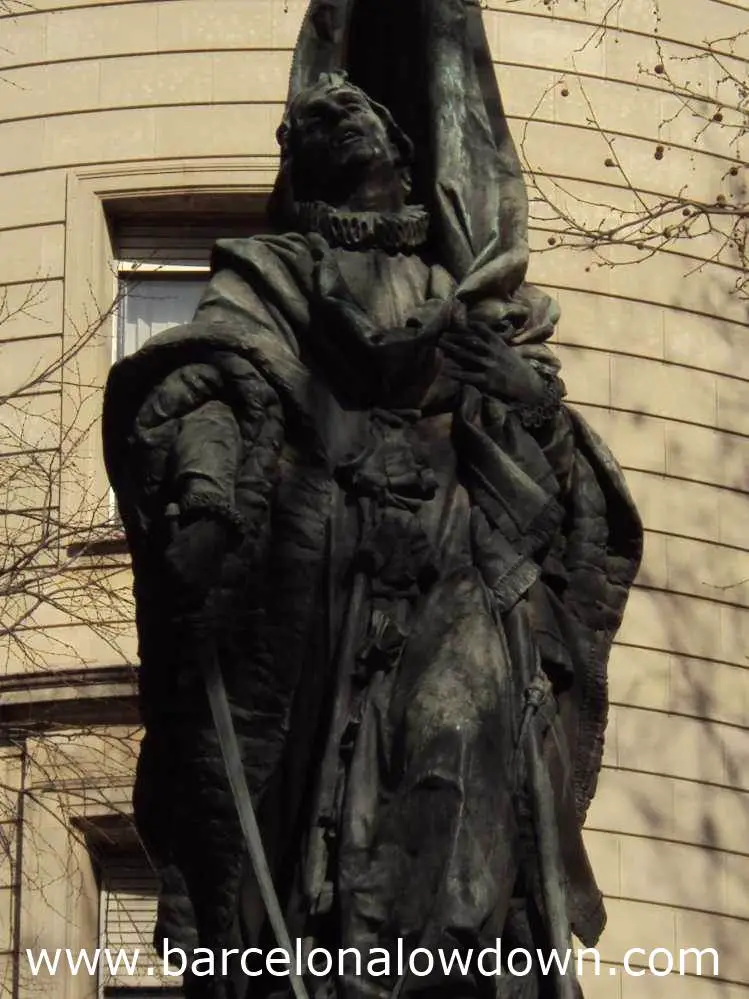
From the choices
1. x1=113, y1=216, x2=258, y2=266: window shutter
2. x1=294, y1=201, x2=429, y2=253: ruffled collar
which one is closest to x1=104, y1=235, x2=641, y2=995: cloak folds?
x1=294, y1=201, x2=429, y2=253: ruffled collar

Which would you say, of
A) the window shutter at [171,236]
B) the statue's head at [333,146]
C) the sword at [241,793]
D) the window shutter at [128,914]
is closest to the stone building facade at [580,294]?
the window shutter at [171,236]

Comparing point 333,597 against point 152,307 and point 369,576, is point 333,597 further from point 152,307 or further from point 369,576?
point 152,307

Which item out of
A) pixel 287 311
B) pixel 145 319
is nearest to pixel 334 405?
pixel 287 311

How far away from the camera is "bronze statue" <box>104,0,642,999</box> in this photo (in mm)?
8344

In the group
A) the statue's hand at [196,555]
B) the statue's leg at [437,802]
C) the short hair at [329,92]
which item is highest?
the short hair at [329,92]

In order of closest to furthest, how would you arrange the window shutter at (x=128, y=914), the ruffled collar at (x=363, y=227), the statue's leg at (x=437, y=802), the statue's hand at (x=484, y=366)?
the statue's leg at (x=437, y=802), the statue's hand at (x=484, y=366), the ruffled collar at (x=363, y=227), the window shutter at (x=128, y=914)

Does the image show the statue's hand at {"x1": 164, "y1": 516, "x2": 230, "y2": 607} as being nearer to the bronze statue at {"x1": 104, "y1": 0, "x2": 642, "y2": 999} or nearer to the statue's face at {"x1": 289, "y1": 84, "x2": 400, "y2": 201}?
the bronze statue at {"x1": 104, "y1": 0, "x2": 642, "y2": 999}

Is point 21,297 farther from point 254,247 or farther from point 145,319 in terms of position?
point 254,247

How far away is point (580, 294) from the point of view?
21.7 metres

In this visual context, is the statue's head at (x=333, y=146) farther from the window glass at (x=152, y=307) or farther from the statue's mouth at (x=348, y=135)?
the window glass at (x=152, y=307)

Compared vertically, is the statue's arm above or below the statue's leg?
above

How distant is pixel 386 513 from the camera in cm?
869

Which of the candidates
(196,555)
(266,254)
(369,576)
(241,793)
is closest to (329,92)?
(266,254)

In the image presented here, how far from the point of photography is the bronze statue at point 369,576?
8.34 metres
